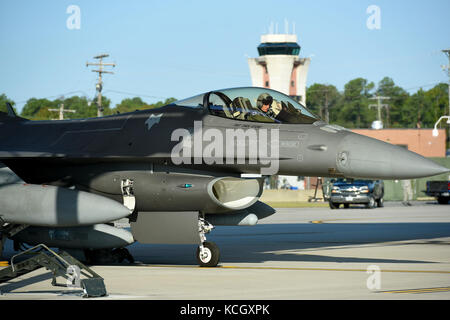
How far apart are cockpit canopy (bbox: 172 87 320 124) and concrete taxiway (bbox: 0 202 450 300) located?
247 cm

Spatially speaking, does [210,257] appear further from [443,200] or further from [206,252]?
[443,200]

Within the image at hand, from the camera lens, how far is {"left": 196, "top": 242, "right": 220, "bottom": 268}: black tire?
38.6 ft

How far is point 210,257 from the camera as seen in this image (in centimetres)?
1178

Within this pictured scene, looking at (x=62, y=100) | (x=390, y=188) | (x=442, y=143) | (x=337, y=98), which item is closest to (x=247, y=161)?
(x=390, y=188)

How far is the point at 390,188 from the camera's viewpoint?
48.0 metres

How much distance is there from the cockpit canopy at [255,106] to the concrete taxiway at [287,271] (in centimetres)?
247

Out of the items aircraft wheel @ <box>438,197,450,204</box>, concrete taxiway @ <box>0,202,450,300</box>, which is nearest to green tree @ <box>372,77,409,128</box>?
aircraft wheel @ <box>438,197,450,204</box>

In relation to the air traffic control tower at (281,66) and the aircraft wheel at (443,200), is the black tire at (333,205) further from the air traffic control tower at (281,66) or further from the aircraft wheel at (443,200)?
the air traffic control tower at (281,66)

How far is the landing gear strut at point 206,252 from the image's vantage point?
11773 millimetres

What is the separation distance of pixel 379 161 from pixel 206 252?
132 inches

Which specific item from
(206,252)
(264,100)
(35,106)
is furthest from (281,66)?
(206,252)

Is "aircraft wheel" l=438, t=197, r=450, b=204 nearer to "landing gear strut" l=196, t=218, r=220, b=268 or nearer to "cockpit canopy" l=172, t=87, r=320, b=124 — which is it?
"cockpit canopy" l=172, t=87, r=320, b=124

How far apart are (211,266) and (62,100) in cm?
13482
